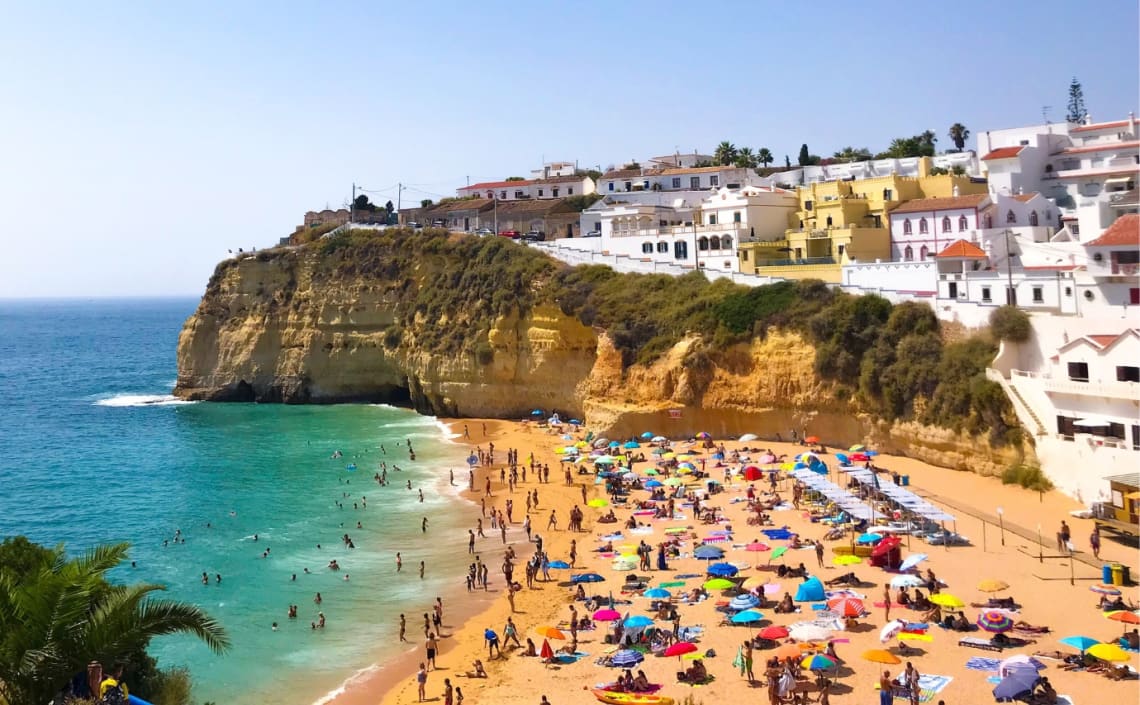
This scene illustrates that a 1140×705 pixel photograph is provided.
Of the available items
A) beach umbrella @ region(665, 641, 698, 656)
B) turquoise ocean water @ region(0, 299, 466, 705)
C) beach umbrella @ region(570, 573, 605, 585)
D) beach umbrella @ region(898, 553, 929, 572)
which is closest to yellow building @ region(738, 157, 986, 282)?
turquoise ocean water @ region(0, 299, 466, 705)

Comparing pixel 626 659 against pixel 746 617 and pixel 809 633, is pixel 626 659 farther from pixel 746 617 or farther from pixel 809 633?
pixel 809 633

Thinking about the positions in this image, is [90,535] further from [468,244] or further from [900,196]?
[900,196]

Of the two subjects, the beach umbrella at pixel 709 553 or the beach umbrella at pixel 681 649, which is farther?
the beach umbrella at pixel 709 553

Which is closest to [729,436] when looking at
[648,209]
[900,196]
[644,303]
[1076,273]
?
[644,303]

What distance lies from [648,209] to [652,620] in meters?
41.5

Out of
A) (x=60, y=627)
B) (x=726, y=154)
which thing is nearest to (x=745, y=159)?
(x=726, y=154)

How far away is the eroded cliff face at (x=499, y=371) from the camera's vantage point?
39594 millimetres

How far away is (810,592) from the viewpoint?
2288cm

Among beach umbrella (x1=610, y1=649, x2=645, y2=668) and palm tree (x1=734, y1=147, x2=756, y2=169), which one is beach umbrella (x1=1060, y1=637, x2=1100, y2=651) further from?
palm tree (x1=734, y1=147, x2=756, y2=169)

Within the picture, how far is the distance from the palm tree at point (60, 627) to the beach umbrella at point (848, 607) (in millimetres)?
14490

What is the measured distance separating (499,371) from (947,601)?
115 ft

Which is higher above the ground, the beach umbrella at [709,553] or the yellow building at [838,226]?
the yellow building at [838,226]

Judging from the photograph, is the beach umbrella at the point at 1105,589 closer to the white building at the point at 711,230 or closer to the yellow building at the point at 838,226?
the yellow building at the point at 838,226

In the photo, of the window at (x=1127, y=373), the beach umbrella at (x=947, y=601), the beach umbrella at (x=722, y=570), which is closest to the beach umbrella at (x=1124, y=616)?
the beach umbrella at (x=947, y=601)
